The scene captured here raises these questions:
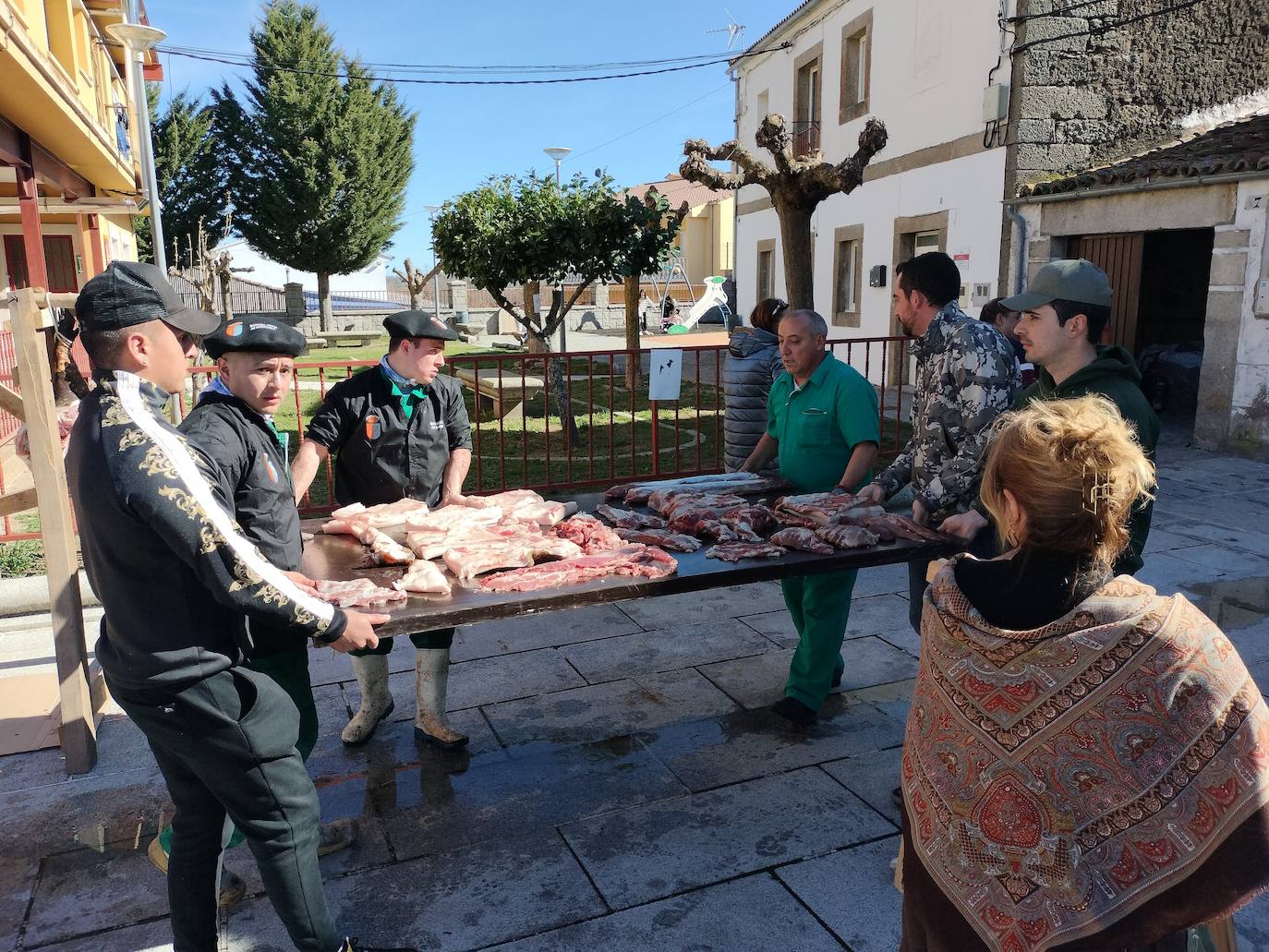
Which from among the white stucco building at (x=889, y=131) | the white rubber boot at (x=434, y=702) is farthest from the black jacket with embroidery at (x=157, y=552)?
the white stucco building at (x=889, y=131)

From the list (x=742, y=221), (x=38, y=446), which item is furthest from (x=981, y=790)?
(x=742, y=221)

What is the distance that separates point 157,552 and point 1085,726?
221cm

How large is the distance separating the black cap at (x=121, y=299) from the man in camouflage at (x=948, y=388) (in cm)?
293

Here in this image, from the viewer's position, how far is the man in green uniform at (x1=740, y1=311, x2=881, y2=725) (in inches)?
171

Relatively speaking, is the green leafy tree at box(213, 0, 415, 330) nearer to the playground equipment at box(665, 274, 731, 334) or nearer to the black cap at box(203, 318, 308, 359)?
the playground equipment at box(665, 274, 731, 334)

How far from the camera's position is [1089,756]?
5.95 feet

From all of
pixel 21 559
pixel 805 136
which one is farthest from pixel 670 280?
pixel 21 559

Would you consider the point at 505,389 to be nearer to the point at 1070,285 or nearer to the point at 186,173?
the point at 1070,285

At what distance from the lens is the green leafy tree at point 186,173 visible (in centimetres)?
3506

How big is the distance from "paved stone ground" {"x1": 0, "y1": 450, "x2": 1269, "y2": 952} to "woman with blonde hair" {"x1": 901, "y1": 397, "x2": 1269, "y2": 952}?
123 centimetres

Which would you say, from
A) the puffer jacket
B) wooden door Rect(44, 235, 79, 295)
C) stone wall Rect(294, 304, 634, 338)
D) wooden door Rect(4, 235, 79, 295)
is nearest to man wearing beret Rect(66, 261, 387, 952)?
the puffer jacket

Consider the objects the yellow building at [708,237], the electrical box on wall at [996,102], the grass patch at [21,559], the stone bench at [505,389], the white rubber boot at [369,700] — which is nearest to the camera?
the white rubber boot at [369,700]

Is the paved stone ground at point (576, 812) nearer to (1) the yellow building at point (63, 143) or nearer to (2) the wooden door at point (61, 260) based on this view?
(1) the yellow building at point (63, 143)

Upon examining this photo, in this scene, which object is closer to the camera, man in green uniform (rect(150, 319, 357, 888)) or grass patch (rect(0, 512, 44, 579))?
man in green uniform (rect(150, 319, 357, 888))
